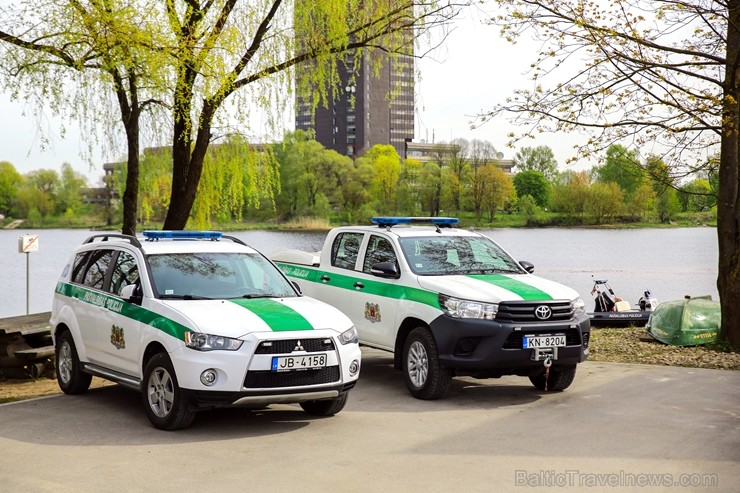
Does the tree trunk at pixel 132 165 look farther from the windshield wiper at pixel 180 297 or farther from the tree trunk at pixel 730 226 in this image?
the tree trunk at pixel 730 226

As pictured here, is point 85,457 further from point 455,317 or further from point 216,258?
point 455,317

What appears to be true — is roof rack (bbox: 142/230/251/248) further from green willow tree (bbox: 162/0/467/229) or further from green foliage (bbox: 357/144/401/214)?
green foliage (bbox: 357/144/401/214)

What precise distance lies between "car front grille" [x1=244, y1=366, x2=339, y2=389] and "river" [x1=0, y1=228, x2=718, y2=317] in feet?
94.7

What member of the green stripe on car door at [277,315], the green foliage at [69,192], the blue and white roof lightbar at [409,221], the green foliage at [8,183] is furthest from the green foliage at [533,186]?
the green stripe on car door at [277,315]

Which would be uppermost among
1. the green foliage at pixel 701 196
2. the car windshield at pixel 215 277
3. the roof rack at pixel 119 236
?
the green foliage at pixel 701 196

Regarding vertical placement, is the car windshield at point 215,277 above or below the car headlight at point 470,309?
above

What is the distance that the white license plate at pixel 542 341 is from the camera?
9617 mm

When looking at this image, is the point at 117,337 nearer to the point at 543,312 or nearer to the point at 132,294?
the point at 132,294

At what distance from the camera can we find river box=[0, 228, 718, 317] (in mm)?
42781

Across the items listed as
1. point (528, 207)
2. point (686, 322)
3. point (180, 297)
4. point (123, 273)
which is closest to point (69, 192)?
point (528, 207)

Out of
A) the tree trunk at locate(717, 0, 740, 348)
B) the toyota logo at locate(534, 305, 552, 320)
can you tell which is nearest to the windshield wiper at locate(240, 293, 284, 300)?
the toyota logo at locate(534, 305, 552, 320)

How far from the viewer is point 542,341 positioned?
9.69 metres

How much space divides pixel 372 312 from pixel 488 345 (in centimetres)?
198

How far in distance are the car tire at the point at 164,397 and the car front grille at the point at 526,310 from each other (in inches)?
135
